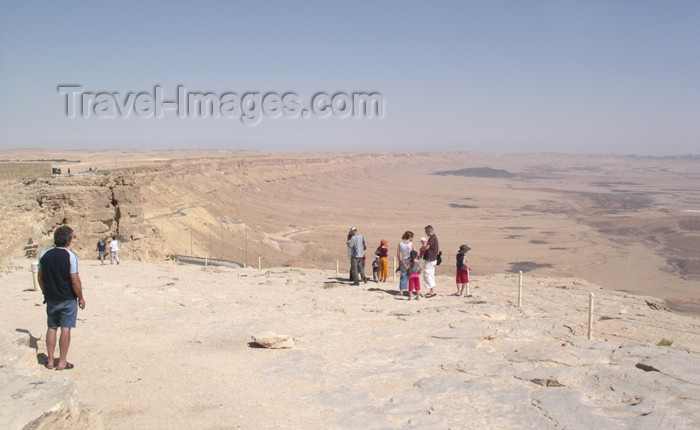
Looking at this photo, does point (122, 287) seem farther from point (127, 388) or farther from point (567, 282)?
point (567, 282)

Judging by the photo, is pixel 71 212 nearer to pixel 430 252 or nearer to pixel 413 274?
pixel 413 274

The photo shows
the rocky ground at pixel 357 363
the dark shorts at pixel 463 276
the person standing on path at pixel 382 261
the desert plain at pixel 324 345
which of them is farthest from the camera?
the person standing on path at pixel 382 261

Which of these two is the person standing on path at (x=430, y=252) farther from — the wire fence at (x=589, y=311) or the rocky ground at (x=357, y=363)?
the wire fence at (x=589, y=311)

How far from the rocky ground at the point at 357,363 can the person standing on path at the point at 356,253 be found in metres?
1.34

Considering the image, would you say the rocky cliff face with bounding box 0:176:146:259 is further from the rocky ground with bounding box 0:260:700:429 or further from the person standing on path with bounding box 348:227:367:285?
the person standing on path with bounding box 348:227:367:285

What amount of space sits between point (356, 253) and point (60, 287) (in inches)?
275

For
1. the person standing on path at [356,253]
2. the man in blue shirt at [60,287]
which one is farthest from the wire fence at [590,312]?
the man in blue shirt at [60,287]

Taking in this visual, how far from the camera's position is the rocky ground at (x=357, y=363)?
4.71 m

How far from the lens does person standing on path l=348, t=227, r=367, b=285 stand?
11.6 m

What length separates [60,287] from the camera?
535 cm

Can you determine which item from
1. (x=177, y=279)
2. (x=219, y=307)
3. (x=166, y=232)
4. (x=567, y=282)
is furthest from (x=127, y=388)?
(x=166, y=232)

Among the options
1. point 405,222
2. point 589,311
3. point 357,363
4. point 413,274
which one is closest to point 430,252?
point 413,274

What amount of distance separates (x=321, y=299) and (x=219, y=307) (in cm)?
191

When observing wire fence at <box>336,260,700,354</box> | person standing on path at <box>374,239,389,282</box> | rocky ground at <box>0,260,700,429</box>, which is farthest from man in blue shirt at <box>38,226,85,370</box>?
person standing on path at <box>374,239,389,282</box>
